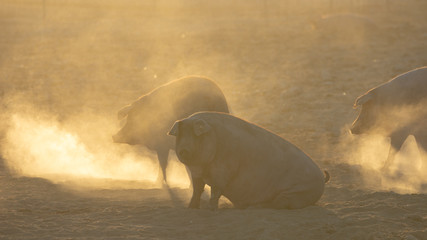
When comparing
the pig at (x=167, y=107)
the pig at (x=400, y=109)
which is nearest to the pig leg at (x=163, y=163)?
the pig at (x=167, y=107)

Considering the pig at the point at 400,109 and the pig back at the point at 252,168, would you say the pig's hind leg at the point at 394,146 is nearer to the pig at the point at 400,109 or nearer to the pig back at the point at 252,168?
the pig at the point at 400,109

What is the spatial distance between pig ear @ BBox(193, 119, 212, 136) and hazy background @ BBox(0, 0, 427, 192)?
8.30 ft

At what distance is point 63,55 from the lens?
2247cm

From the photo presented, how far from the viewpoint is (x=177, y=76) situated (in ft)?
64.1

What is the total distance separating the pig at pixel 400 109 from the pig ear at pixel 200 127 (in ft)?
14.6

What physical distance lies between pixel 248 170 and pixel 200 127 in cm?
83

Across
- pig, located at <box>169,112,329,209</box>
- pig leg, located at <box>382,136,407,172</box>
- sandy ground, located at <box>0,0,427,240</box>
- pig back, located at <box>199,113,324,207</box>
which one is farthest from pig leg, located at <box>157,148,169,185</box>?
pig leg, located at <box>382,136,407,172</box>

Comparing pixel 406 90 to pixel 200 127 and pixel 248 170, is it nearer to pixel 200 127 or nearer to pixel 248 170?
pixel 248 170

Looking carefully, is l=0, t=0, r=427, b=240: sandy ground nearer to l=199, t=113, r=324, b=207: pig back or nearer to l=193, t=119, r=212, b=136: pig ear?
l=199, t=113, r=324, b=207: pig back

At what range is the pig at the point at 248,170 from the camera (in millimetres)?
7139

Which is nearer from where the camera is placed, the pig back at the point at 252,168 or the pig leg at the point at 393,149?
the pig back at the point at 252,168

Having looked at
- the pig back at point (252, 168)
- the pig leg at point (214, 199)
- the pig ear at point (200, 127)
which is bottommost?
the pig leg at point (214, 199)

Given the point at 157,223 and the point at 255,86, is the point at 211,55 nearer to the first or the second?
the point at 255,86

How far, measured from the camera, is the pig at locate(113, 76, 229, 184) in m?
9.27
